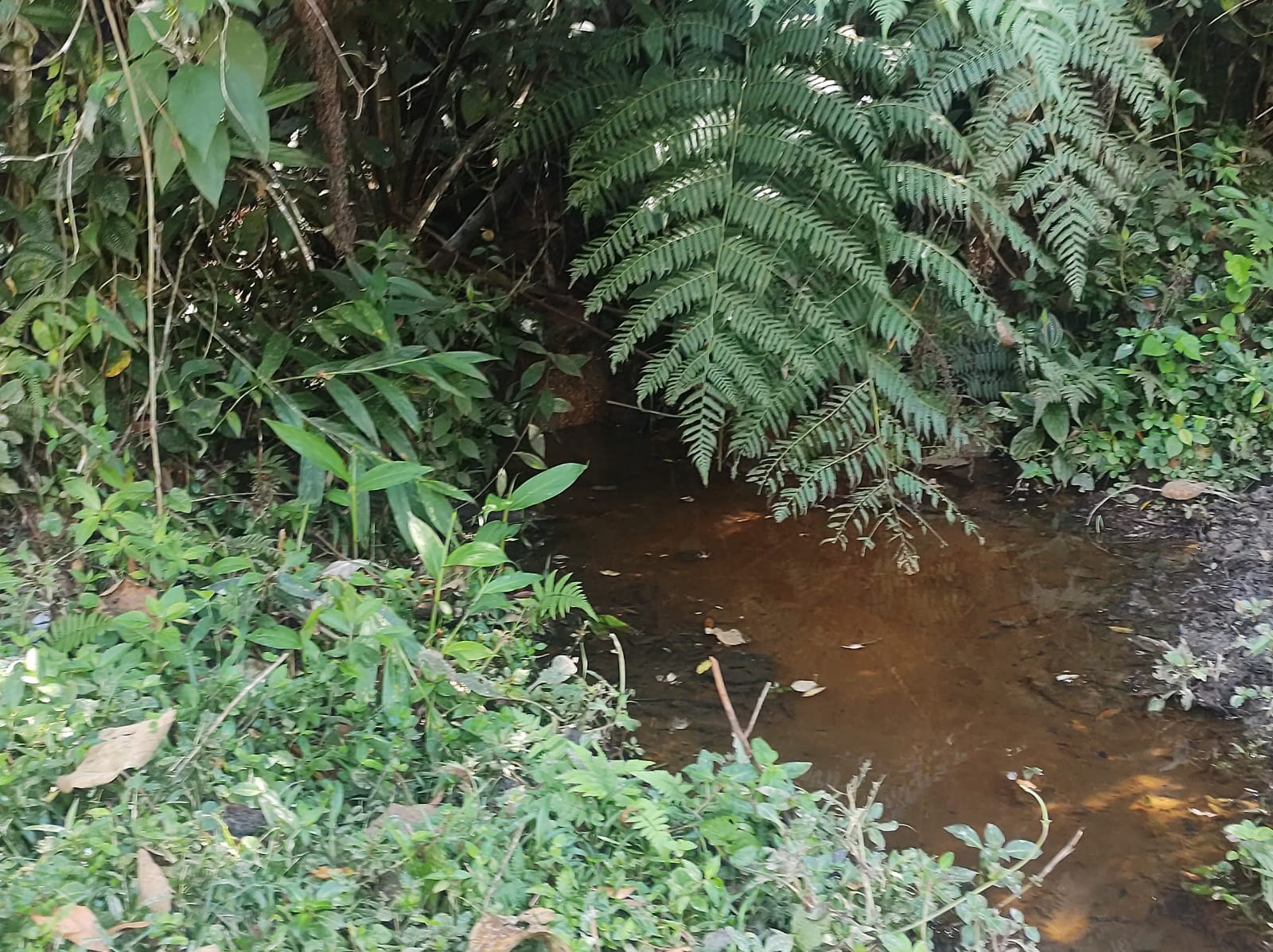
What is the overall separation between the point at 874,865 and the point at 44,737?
1238 mm

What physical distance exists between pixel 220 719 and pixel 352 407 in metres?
0.85

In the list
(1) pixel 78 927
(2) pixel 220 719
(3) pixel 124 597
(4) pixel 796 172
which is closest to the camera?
(1) pixel 78 927

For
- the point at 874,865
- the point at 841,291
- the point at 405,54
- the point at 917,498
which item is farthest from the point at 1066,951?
the point at 405,54

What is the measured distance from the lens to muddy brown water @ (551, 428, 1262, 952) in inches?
64.6

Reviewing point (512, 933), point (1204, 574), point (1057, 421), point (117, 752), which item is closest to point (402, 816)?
point (512, 933)

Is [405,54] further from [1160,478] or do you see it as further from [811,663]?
[1160,478]

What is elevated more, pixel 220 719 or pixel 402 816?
pixel 220 719

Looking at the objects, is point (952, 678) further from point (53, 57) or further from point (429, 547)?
point (53, 57)

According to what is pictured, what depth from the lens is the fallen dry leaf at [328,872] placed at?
50.5 inches

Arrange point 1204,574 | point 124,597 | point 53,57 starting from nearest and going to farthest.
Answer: point 53,57 < point 124,597 < point 1204,574

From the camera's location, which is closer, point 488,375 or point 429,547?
point 429,547

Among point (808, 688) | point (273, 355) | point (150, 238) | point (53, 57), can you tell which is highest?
point (53, 57)

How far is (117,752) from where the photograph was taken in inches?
52.9

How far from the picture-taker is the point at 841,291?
7.75 ft
